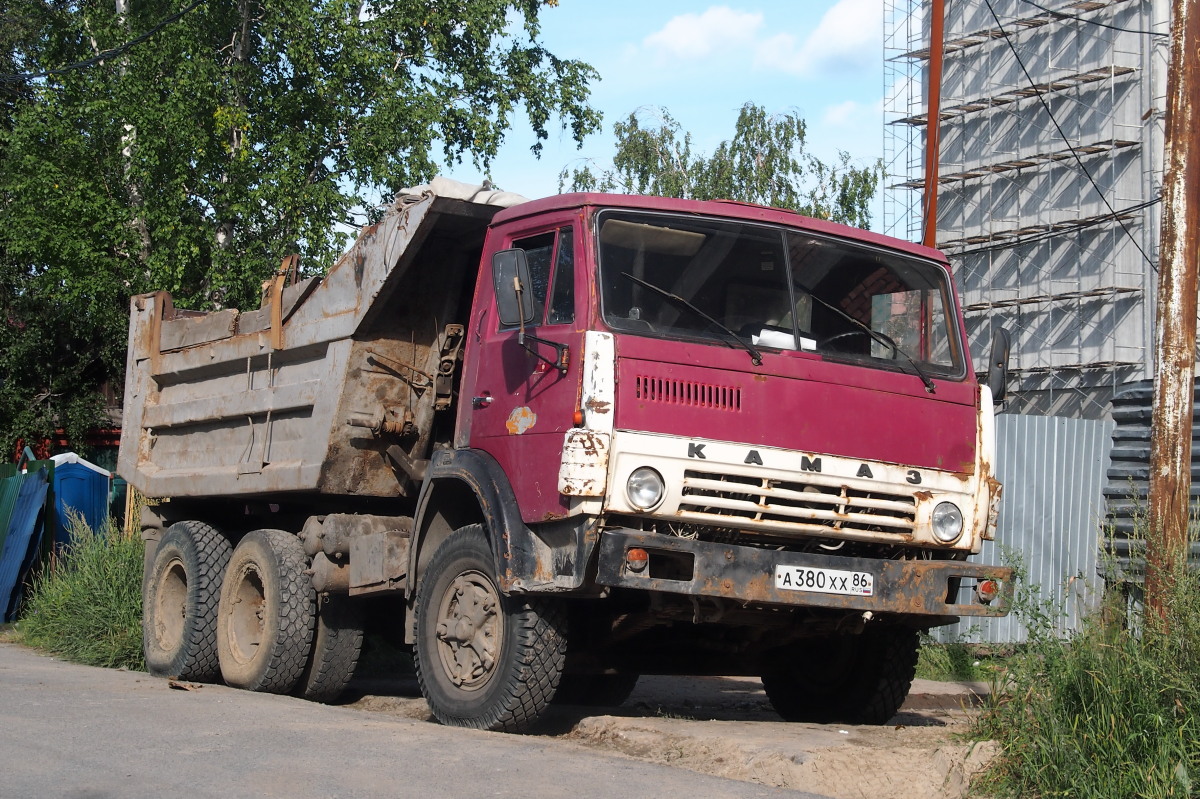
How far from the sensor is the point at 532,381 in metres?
6.38

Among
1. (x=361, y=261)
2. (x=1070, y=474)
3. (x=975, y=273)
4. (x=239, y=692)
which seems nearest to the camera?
(x=361, y=261)

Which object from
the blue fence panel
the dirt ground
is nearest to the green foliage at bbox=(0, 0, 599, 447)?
→ the blue fence panel

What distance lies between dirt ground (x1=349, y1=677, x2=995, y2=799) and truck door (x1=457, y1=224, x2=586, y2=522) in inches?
45.8

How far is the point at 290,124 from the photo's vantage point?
1986 cm

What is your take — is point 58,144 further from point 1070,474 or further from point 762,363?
point 762,363

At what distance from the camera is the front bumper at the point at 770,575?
5.79 metres

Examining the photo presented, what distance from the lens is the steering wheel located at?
658cm

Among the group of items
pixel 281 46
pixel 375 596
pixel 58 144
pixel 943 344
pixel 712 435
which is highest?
pixel 281 46

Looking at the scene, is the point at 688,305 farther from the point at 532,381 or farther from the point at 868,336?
the point at 868,336

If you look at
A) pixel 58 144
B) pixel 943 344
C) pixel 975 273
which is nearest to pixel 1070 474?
pixel 943 344

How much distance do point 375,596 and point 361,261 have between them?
1961mm

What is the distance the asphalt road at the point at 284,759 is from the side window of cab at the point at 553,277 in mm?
1952

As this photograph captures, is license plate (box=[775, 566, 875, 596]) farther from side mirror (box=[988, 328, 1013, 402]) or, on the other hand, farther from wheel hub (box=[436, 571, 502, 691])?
side mirror (box=[988, 328, 1013, 402])

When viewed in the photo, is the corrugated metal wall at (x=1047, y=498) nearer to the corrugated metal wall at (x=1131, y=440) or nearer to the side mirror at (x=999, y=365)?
the corrugated metal wall at (x=1131, y=440)
